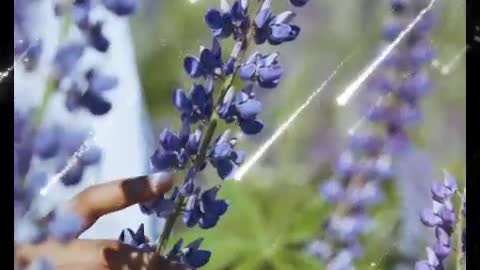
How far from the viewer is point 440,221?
2.03 meters

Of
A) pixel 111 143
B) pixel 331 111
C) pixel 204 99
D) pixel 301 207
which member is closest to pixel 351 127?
pixel 331 111

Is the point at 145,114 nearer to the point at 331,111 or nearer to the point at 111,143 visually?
the point at 111,143

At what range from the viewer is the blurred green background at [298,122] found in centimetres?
188

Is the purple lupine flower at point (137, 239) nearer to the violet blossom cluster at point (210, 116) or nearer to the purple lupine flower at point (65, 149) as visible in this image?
the violet blossom cluster at point (210, 116)

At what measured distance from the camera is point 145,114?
187 cm

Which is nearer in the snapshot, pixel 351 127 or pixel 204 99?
pixel 204 99

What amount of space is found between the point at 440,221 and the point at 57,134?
725 millimetres

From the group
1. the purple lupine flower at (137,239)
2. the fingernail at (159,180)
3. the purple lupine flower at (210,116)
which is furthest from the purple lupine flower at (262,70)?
the purple lupine flower at (137,239)

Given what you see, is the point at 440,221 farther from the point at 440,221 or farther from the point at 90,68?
the point at 90,68

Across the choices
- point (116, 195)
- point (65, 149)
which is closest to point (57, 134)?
point (65, 149)

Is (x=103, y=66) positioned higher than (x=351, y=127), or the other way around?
(x=103, y=66)

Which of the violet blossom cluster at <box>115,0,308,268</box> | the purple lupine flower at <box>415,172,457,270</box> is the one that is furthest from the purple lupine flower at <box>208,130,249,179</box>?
the purple lupine flower at <box>415,172,457,270</box>

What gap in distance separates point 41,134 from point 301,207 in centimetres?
48

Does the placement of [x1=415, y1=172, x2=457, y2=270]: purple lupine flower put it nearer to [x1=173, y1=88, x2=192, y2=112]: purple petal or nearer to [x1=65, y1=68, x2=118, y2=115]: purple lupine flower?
[x1=173, y1=88, x2=192, y2=112]: purple petal
